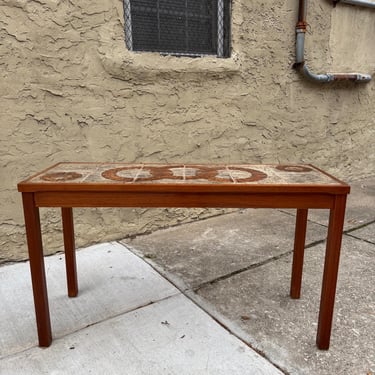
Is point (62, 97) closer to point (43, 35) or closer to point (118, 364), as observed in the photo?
point (43, 35)

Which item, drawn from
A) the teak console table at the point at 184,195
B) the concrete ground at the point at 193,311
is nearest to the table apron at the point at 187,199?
the teak console table at the point at 184,195

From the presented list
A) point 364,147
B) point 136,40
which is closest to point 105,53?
point 136,40

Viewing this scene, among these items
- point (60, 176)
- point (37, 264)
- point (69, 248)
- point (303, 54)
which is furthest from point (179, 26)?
point (37, 264)

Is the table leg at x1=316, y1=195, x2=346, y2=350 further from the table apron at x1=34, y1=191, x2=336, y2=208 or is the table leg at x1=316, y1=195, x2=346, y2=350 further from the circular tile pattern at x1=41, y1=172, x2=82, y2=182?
the circular tile pattern at x1=41, y1=172, x2=82, y2=182

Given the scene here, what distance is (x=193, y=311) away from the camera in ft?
5.26

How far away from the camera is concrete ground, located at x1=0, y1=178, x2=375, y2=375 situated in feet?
4.23

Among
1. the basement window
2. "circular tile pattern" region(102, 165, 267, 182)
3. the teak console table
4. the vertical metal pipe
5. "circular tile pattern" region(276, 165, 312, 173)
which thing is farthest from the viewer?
the vertical metal pipe

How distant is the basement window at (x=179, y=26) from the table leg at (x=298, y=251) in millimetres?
1567

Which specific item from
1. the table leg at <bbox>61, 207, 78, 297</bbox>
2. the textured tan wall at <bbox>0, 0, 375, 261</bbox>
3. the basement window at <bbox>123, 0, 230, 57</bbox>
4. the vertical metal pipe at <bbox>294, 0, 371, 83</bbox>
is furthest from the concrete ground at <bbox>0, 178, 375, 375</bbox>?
the vertical metal pipe at <bbox>294, 0, 371, 83</bbox>

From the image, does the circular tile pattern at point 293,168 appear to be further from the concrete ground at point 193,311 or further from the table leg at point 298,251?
the concrete ground at point 193,311

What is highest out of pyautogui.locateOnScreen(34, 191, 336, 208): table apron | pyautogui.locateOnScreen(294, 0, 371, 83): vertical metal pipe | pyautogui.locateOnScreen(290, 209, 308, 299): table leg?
pyautogui.locateOnScreen(294, 0, 371, 83): vertical metal pipe

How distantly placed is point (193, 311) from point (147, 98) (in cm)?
149

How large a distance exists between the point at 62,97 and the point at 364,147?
345cm

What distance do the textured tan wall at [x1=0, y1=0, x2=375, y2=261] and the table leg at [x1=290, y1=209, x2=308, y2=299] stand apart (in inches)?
47.0
